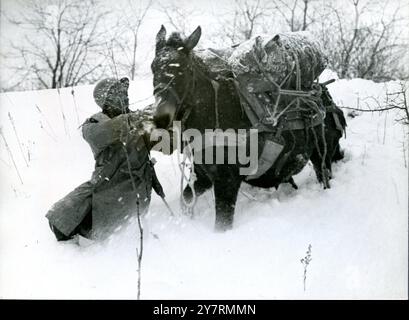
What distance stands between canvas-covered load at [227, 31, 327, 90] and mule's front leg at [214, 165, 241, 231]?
87cm

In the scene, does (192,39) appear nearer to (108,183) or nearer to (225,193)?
(225,193)

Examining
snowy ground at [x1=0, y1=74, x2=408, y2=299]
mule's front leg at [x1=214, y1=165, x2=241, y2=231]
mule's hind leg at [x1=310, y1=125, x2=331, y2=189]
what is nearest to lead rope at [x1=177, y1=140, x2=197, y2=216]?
snowy ground at [x1=0, y1=74, x2=408, y2=299]

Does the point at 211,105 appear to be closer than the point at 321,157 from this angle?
Yes

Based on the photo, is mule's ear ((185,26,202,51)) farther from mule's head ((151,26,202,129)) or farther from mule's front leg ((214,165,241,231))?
mule's front leg ((214,165,241,231))

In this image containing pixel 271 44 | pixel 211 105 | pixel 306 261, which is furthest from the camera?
pixel 271 44

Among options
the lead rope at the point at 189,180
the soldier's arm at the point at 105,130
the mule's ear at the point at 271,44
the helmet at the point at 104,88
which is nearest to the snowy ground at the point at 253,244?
the lead rope at the point at 189,180

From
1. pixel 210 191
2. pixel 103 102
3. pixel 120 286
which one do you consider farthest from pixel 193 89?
pixel 120 286

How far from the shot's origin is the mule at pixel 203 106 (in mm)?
3971

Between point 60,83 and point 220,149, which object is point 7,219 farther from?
point 60,83

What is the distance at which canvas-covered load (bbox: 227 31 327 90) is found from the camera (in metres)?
4.27

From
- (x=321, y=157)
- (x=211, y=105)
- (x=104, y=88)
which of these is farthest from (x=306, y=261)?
(x=104, y=88)

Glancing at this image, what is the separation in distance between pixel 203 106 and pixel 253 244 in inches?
50.1

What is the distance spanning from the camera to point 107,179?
178 inches

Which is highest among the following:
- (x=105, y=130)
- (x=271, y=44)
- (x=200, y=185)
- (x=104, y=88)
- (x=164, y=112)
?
(x=271, y=44)
